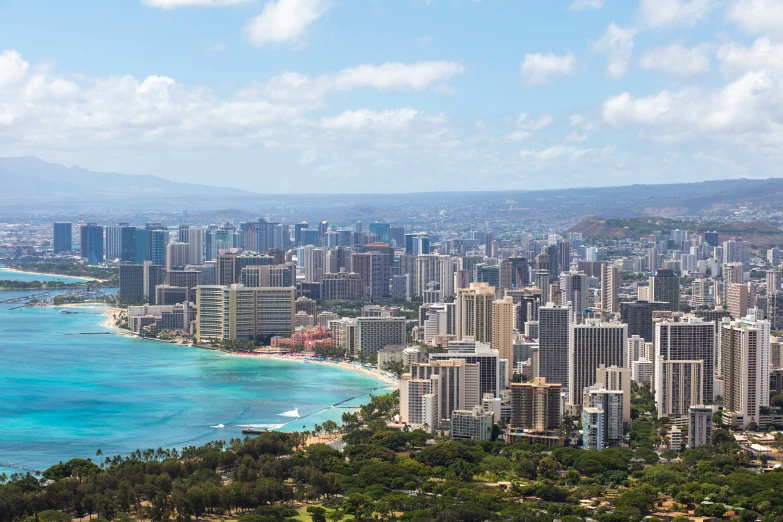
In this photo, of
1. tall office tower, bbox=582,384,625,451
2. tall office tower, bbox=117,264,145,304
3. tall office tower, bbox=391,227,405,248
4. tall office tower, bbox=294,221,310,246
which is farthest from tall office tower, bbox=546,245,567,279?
tall office tower, bbox=582,384,625,451

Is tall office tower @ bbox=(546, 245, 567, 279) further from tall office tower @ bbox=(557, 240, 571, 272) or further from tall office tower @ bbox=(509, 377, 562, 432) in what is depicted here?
tall office tower @ bbox=(509, 377, 562, 432)

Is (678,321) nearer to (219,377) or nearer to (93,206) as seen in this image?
(219,377)

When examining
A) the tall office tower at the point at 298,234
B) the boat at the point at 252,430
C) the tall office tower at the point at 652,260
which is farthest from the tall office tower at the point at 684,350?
the tall office tower at the point at 298,234

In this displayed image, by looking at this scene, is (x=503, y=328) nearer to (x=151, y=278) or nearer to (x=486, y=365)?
(x=486, y=365)

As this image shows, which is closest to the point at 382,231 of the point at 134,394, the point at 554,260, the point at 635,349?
the point at 554,260

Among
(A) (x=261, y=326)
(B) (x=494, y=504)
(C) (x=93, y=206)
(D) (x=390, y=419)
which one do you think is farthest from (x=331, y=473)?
(C) (x=93, y=206)
